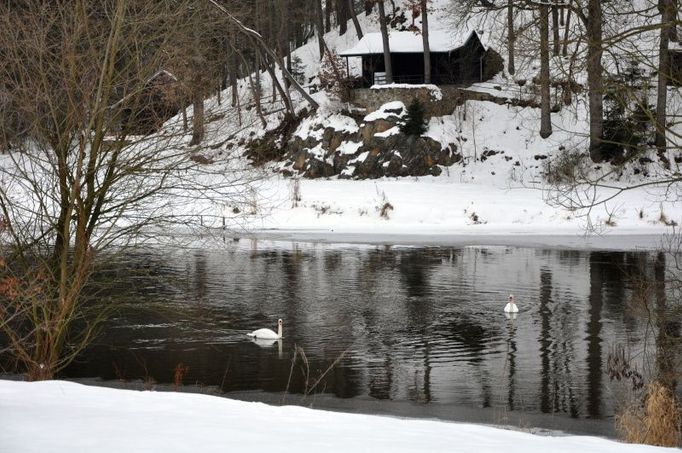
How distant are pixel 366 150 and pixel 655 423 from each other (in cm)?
3081

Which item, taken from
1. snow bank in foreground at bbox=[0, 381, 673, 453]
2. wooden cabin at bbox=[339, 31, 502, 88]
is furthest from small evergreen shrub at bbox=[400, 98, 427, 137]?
snow bank in foreground at bbox=[0, 381, 673, 453]

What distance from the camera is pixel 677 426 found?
9734 mm

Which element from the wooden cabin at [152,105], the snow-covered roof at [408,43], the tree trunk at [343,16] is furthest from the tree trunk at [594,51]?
the tree trunk at [343,16]

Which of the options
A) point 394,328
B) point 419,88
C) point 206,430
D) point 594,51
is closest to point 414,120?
point 419,88

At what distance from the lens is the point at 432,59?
44.7 meters

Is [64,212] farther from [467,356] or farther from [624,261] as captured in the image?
[624,261]

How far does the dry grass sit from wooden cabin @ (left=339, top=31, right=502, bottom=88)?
1373 inches

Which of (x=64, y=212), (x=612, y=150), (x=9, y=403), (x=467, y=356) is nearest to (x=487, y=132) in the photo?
(x=612, y=150)

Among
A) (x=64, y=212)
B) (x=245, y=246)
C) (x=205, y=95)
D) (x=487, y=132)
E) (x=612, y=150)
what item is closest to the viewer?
(x=64, y=212)

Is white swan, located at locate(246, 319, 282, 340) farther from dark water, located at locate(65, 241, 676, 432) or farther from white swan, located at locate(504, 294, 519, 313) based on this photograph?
white swan, located at locate(504, 294, 519, 313)

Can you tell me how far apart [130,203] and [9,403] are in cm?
456

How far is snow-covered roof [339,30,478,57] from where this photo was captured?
4378 cm

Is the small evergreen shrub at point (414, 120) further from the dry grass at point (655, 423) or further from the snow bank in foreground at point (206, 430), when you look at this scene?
the snow bank in foreground at point (206, 430)

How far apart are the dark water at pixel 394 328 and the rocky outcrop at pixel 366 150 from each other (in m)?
14.4
